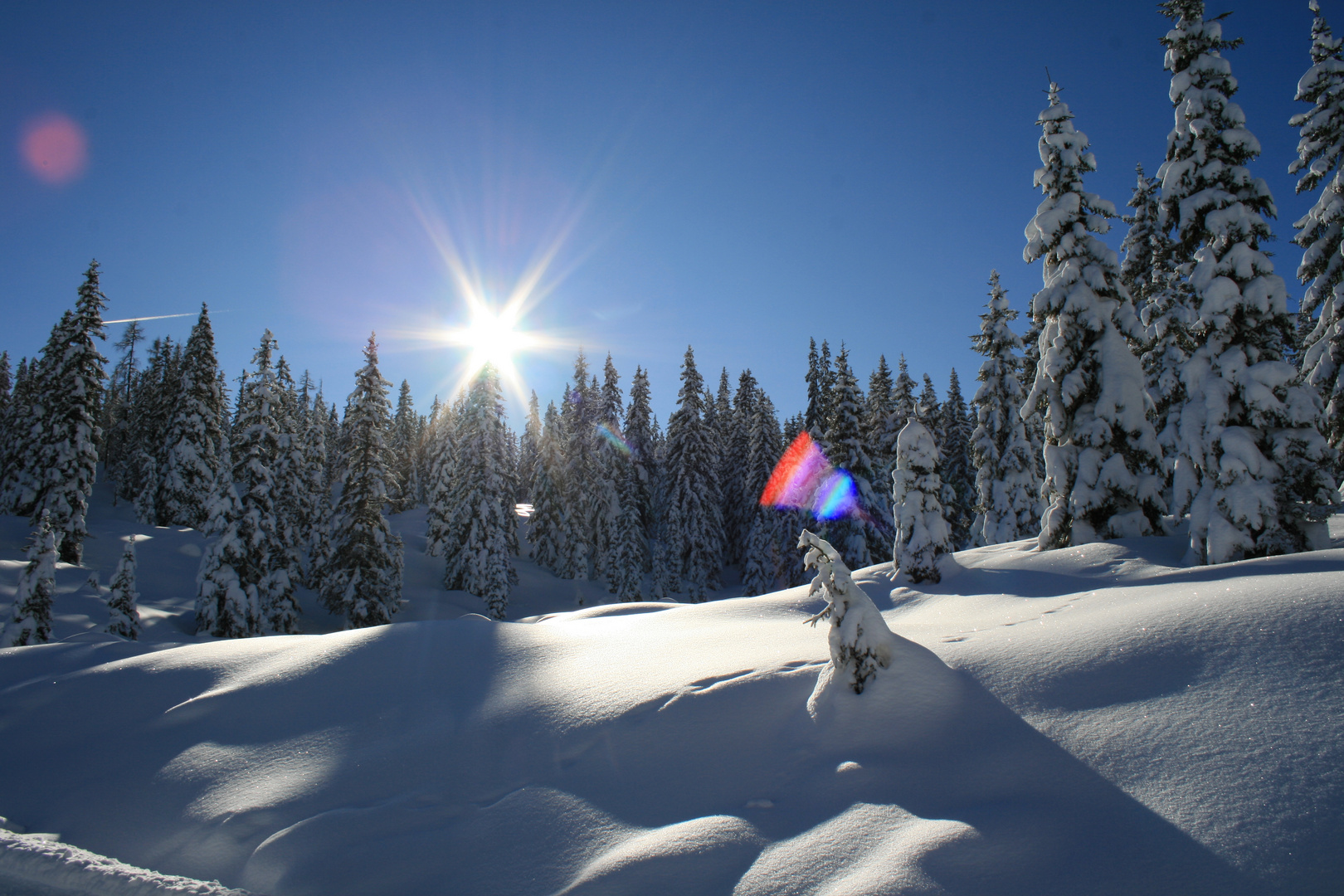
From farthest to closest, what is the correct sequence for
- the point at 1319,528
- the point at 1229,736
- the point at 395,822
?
the point at 1319,528
the point at 395,822
the point at 1229,736

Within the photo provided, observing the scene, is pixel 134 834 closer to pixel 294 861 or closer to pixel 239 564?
pixel 294 861

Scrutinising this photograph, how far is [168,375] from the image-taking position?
4759cm

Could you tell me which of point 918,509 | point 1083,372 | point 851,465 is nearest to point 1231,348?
point 1083,372

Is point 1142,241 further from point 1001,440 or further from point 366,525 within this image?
point 366,525

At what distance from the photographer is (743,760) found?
5805 mm

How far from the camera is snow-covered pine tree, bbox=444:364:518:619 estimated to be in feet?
126

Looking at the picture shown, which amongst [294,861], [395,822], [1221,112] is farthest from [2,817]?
[1221,112]

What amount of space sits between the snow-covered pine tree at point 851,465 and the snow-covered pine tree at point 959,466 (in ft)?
35.7

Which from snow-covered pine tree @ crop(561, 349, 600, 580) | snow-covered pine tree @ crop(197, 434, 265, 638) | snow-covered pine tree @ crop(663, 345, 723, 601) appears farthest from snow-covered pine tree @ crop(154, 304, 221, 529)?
snow-covered pine tree @ crop(663, 345, 723, 601)

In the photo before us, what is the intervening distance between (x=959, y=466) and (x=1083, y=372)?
27876 mm

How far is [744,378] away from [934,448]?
47.2m

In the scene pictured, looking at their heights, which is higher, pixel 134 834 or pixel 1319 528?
pixel 1319 528

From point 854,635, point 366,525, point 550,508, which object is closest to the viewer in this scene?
point 854,635

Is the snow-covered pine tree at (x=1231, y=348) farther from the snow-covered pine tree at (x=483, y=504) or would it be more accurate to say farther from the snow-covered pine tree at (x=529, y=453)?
the snow-covered pine tree at (x=529, y=453)
